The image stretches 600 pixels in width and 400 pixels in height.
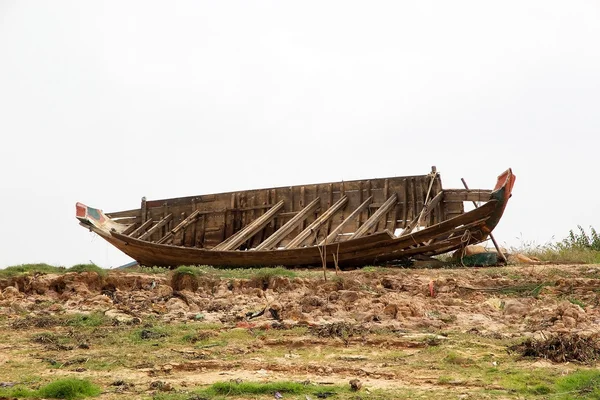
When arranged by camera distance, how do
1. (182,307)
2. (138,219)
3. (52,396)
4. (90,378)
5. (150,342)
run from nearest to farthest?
(52,396)
(90,378)
(150,342)
(182,307)
(138,219)

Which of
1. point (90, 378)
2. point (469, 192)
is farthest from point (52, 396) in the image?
point (469, 192)

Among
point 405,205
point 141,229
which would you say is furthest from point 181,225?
point 405,205

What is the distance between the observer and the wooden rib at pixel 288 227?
16281 mm

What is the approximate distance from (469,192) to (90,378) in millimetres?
9686

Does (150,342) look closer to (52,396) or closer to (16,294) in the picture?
(52,396)

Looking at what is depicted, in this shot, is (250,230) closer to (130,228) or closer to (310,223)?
(310,223)

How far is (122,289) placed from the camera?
41.0 ft

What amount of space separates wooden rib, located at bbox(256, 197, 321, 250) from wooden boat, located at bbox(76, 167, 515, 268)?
21 millimetres

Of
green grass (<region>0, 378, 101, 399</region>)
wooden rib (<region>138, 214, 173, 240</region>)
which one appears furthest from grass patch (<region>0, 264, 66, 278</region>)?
green grass (<region>0, 378, 101, 399</region>)

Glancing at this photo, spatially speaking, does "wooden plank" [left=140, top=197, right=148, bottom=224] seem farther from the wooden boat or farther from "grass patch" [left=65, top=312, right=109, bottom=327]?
"grass patch" [left=65, top=312, right=109, bottom=327]

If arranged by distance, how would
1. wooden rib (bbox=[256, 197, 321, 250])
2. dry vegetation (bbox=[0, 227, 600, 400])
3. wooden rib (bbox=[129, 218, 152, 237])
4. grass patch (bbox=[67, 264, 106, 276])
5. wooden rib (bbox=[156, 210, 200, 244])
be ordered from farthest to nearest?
1. wooden rib (bbox=[129, 218, 152, 237])
2. wooden rib (bbox=[156, 210, 200, 244])
3. wooden rib (bbox=[256, 197, 321, 250])
4. grass patch (bbox=[67, 264, 106, 276])
5. dry vegetation (bbox=[0, 227, 600, 400])

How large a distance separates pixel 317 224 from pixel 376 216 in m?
1.25

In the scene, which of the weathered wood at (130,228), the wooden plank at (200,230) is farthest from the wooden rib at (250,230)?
the weathered wood at (130,228)

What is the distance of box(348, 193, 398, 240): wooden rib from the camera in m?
15.4
